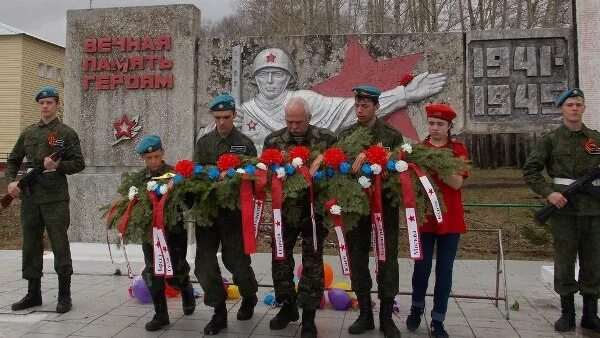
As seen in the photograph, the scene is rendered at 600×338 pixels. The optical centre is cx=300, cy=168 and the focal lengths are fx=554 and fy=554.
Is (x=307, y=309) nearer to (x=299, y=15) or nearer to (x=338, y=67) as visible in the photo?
(x=338, y=67)

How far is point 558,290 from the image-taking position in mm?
4445

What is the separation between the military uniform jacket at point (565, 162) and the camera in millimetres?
4355

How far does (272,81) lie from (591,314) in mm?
4054

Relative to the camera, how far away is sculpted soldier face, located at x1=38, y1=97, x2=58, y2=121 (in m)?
4.95

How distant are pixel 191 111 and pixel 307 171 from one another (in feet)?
10.5

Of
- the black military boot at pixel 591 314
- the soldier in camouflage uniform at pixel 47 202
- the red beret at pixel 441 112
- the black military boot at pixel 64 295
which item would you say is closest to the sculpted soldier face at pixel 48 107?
the soldier in camouflage uniform at pixel 47 202

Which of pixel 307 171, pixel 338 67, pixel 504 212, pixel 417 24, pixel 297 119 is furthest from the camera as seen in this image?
pixel 417 24

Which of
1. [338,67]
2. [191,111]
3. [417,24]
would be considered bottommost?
[191,111]

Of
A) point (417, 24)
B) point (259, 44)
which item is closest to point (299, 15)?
point (417, 24)

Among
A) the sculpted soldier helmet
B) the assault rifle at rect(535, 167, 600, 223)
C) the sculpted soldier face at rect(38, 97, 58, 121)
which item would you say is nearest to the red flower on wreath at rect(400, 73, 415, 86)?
the sculpted soldier helmet

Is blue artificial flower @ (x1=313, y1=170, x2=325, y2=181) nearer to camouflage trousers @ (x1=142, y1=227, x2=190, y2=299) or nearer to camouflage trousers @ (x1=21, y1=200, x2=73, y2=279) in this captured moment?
camouflage trousers @ (x1=142, y1=227, x2=190, y2=299)

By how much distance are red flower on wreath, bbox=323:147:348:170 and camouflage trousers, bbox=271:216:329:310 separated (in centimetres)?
50

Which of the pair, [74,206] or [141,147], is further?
[74,206]

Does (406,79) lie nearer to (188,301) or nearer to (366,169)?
(366,169)
